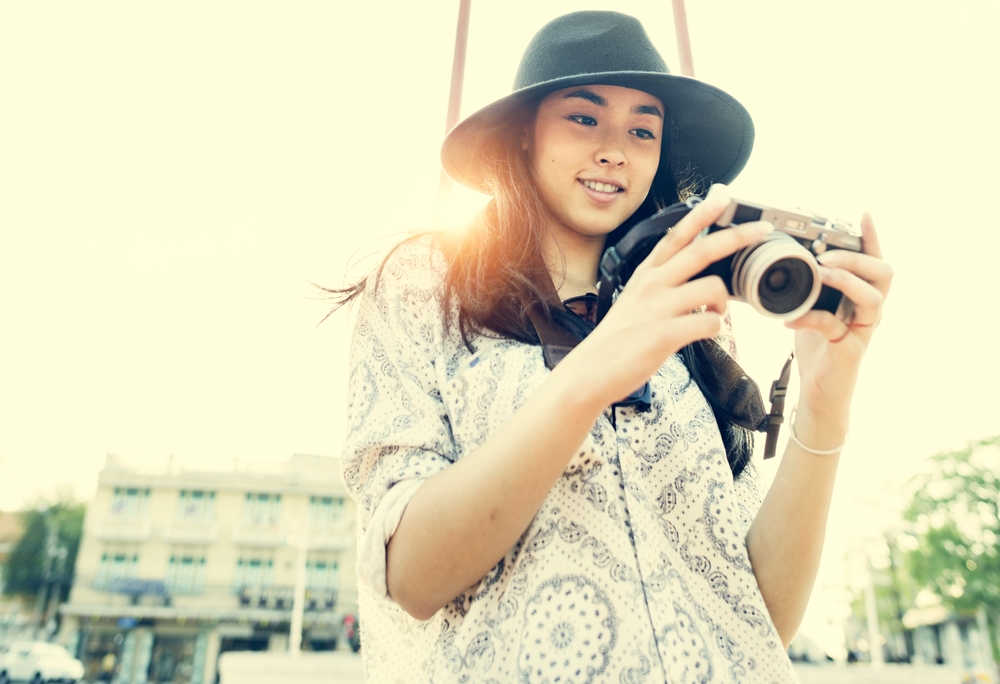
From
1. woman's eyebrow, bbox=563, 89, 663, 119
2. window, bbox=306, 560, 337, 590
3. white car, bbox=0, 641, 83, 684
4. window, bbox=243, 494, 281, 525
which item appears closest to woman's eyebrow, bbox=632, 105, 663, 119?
woman's eyebrow, bbox=563, 89, 663, 119

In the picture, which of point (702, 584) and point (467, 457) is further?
point (702, 584)

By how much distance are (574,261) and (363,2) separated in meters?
3.88

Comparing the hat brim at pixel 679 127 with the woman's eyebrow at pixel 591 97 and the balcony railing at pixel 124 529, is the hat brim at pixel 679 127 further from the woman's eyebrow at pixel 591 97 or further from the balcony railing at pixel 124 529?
the balcony railing at pixel 124 529

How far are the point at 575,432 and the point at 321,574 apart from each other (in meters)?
28.3

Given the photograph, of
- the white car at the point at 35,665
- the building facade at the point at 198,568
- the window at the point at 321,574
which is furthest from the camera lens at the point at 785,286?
the window at the point at 321,574

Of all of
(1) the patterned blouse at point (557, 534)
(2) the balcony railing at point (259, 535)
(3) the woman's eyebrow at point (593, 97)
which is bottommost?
(1) the patterned blouse at point (557, 534)

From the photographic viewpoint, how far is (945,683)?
42.0 feet

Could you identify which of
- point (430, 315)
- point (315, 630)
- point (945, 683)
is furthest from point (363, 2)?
point (315, 630)

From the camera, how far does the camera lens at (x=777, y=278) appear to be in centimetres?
96

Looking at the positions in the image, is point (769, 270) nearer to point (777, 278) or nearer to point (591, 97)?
point (777, 278)

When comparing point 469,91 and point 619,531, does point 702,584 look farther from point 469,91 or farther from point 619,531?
point 469,91

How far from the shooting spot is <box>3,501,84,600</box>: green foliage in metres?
29.5

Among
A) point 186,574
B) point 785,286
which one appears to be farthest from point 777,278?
point 186,574

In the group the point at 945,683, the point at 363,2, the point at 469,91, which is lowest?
the point at 945,683
